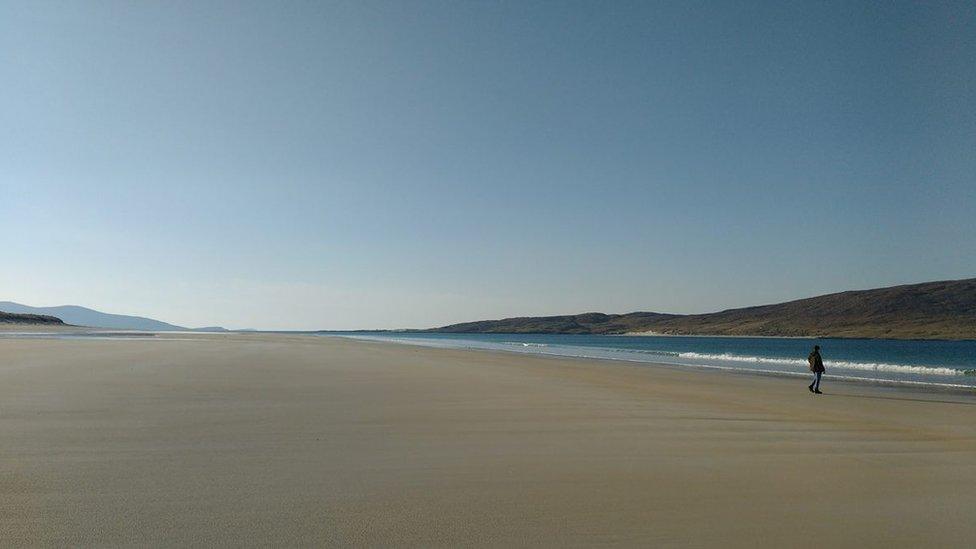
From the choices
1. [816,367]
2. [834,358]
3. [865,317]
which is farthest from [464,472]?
[865,317]

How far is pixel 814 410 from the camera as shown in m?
13.6

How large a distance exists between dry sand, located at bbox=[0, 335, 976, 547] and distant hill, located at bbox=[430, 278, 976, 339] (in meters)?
116

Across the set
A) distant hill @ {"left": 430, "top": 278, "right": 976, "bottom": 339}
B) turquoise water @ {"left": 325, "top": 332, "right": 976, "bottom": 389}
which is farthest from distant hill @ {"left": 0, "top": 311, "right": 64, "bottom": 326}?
distant hill @ {"left": 430, "top": 278, "right": 976, "bottom": 339}

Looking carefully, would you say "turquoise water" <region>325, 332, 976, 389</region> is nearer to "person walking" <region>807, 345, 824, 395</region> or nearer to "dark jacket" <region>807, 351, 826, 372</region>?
"person walking" <region>807, 345, 824, 395</region>

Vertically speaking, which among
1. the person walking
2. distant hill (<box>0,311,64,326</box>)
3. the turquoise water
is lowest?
the turquoise water

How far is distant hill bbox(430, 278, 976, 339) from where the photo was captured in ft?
380

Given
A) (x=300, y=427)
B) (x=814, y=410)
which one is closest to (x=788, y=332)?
(x=814, y=410)

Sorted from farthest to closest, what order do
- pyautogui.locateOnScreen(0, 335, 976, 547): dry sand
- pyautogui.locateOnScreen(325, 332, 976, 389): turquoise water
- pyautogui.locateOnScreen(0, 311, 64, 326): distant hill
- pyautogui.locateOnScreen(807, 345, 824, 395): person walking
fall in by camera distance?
pyautogui.locateOnScreen(0, 311, 64, 326): distant hill → pyautogui.locateOnScreen(325, 332, 976, 389): turquoise water → pyautogui.locateOnScreen(807, 345, 824, 395): person walking → pyautogui.locateOnScreen(0, 335, 976, 547): dry sand

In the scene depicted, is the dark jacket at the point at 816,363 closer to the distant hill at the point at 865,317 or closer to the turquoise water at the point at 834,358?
the turquoise water at the point at 834,358

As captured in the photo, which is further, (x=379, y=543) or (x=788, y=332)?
(x=788, y=332)

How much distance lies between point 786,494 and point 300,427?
6.71 meters

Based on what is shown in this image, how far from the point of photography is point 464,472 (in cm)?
655

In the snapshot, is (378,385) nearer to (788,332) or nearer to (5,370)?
(5,370)

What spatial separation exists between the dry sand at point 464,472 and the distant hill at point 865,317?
381 feet
